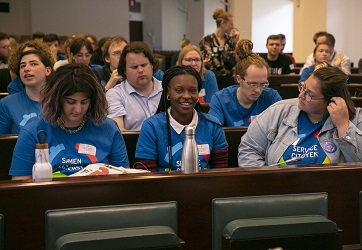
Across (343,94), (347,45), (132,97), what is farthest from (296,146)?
(347,45)

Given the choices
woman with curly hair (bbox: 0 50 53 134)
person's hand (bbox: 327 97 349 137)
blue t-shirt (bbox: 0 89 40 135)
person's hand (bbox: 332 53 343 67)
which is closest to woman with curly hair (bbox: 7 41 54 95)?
woman with curly hair (bbox: 0 50 53 134)

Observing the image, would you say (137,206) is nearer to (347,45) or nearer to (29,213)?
(29,213)

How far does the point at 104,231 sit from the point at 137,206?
6.8 inches

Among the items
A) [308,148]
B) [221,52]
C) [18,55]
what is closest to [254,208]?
[308,148]

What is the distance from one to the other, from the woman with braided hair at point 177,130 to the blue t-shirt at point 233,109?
0.94 m

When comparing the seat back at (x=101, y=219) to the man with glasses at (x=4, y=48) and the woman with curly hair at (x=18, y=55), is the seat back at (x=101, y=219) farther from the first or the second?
the man with glasses at (x=4, y=48)

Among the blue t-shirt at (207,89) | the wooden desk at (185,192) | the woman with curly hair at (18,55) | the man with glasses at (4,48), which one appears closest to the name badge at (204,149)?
the wooden desk at (185,192)

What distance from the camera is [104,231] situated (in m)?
1.97

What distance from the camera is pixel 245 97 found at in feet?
14.2

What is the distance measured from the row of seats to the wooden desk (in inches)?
6.8

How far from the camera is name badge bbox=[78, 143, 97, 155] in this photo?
2994 millimetres

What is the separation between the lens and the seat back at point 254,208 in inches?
86.0

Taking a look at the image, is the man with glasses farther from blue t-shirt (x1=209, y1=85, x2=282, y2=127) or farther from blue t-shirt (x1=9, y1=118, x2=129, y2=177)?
blue t-shirt (x1=9, y1=118, x2=129, y2=177)

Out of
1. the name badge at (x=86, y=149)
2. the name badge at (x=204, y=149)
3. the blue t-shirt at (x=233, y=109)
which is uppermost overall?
the blue t-shirt at (x=233, y=109)
